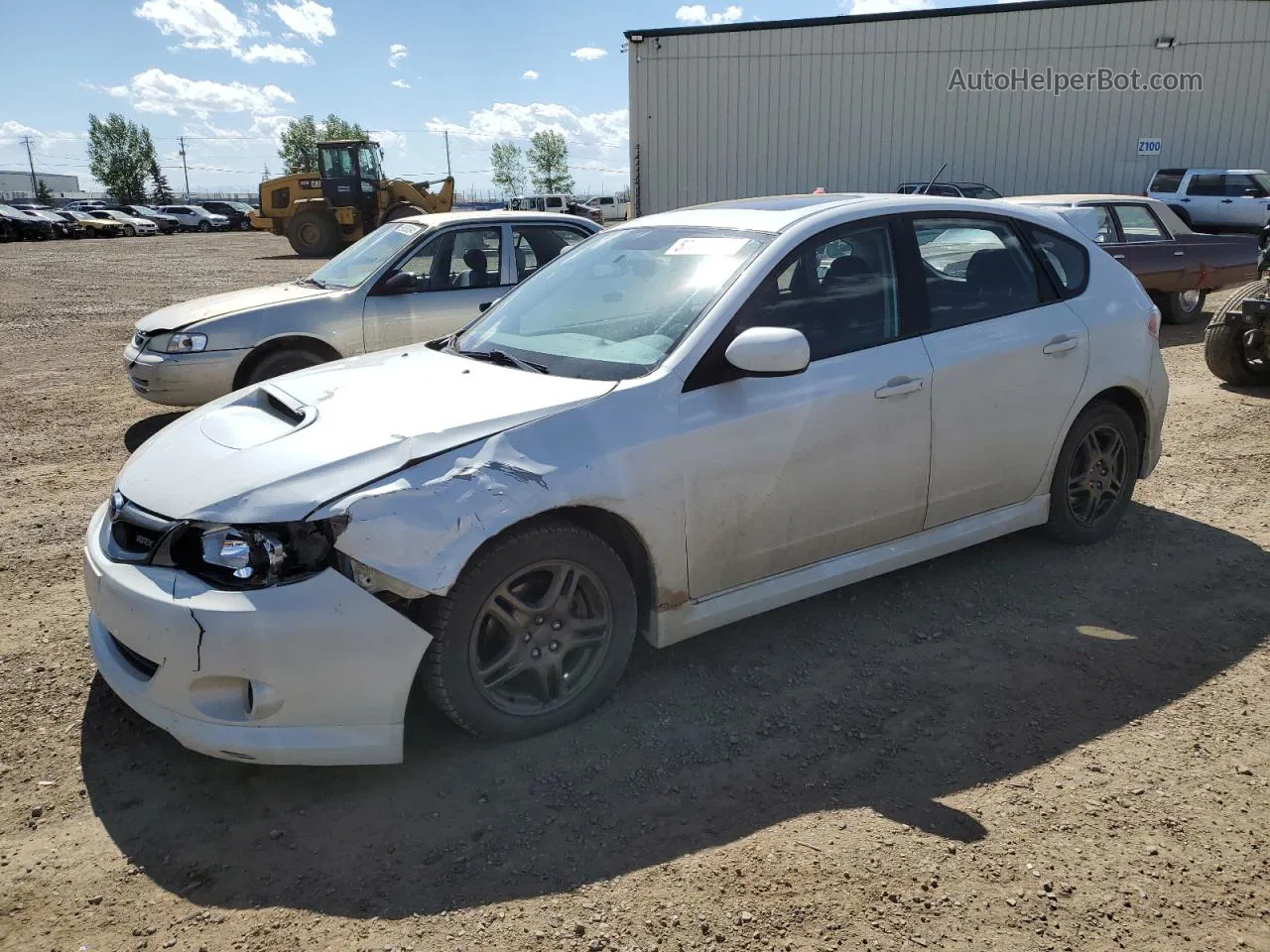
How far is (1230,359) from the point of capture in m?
8.10

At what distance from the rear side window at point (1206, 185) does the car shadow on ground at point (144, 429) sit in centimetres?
2113

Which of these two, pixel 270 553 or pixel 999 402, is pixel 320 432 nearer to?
pixel 270 553

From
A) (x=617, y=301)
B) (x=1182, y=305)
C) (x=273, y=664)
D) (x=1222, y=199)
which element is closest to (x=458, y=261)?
(x=617, y=301)

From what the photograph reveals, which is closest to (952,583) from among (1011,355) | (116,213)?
(1011,355)

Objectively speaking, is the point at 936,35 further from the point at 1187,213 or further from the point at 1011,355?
the point at 1011,355

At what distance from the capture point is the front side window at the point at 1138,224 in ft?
36.6

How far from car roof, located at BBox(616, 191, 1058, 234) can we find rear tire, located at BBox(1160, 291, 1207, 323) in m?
8.79

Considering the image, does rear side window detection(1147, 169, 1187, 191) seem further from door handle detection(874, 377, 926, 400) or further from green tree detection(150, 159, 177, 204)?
green tree detection(150, 159, 177, 204)

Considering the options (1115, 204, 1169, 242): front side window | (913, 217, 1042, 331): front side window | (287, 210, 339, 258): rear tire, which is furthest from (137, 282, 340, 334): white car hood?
(287, 210, 339, 258): rear tire

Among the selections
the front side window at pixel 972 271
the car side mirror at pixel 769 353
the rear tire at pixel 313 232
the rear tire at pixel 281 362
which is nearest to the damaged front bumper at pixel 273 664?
the car side mirror at pixel 769 353

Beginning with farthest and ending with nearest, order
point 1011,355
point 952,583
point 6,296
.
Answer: point 6,296, point 952,583, point 1011,355

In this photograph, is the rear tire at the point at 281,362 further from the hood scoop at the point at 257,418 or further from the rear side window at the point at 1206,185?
the rear side window at the point at 1206,185

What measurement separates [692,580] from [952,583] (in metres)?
1.64

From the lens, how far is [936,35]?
78.2 ft
